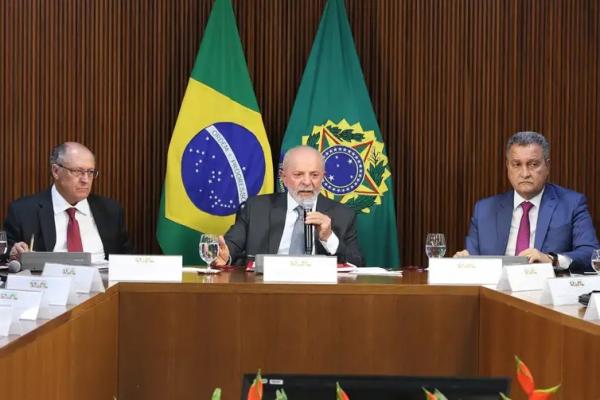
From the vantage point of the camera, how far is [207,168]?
16.8 feet

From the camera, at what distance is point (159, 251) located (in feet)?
17.8

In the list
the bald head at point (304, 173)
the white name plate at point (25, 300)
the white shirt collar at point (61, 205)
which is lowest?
the white name plate at point (25, 300)

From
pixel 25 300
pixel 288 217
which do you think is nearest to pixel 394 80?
pixel 288 217

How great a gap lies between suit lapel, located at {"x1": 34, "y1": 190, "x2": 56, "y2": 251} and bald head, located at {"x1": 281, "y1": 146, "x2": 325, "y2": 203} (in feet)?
3.94

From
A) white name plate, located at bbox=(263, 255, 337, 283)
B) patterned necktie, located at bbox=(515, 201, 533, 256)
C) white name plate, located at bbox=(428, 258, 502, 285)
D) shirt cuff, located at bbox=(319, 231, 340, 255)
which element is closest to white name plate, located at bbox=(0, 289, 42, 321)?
white name plate, located at bbox=(263, 255, 337, 283)

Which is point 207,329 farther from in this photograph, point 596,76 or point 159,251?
point 596,76

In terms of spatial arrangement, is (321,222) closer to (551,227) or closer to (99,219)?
(551,227)

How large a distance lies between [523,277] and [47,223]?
2.58 meters

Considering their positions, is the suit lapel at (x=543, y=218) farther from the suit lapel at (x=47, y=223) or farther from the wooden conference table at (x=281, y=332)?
the suit lapel at (x=47, y=223)

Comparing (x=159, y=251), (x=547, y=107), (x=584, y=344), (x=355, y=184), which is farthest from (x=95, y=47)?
(x=584, y=344)

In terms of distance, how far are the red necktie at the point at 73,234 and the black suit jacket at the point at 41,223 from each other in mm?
77

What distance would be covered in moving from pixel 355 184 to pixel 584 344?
316cm

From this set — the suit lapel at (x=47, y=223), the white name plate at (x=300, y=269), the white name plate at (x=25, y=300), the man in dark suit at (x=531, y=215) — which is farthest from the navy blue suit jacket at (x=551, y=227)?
the white name plate at (x=25, y=300)

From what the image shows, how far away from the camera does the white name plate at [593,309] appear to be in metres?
2.06
